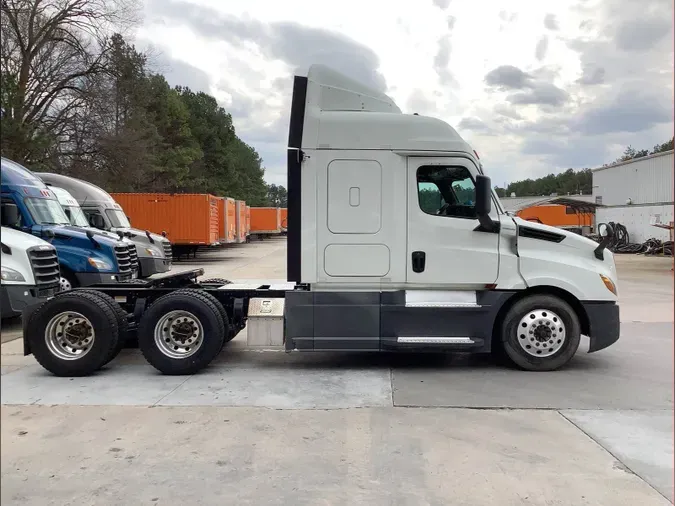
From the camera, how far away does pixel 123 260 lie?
11016 mm

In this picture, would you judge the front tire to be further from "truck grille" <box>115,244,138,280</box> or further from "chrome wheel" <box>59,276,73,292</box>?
"chrome wheel" <box>59,276,73,292</box>

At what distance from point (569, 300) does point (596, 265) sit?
1.73ft

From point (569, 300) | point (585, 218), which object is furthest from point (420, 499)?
point (585, 218)

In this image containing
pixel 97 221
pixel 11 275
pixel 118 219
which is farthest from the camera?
pixel 118 219

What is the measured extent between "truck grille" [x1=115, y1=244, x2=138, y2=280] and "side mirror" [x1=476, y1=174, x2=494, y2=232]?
23.9 ft

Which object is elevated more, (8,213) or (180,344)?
(8,213)

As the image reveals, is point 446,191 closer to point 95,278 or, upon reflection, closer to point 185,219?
point 95,278

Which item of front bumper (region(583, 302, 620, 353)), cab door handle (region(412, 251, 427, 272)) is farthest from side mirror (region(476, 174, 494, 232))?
front bumper (region(583, 302, 620, 353))

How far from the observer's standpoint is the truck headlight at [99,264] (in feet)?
34.1

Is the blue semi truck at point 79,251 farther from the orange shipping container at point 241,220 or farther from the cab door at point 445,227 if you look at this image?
the orange shipping container at point 241,220

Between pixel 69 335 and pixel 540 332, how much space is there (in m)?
5.68

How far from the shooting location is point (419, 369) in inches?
274

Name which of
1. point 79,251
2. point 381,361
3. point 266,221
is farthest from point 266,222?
point 381,361

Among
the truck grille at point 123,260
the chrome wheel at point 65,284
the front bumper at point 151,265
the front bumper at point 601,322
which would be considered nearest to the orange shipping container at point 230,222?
the front bumper at point 151,265
